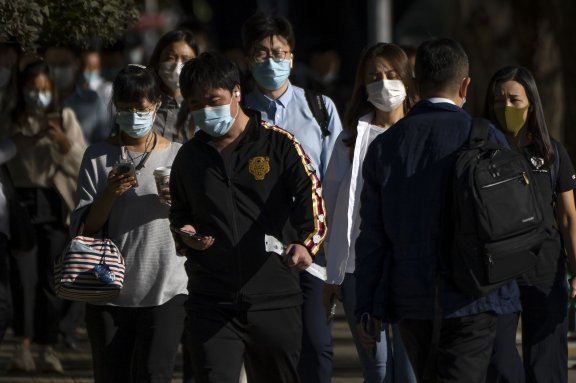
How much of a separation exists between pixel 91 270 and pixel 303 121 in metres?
1.64

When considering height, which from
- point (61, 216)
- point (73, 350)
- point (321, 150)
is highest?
point (321, 150)

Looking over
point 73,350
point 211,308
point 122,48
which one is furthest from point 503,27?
point 211,308

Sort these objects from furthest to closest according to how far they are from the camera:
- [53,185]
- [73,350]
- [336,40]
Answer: [336,40] < [73,350] < [53,185]

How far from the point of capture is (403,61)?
307 inches

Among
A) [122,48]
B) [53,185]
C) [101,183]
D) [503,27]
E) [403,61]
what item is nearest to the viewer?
[101,183]

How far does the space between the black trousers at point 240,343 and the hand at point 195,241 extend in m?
0.25

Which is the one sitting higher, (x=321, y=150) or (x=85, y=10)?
(x=85, y=10)

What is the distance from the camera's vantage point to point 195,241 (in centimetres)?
640

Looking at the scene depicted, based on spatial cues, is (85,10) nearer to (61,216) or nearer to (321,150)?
(321,150)

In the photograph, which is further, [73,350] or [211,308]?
[73,350]

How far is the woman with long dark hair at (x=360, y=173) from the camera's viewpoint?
7.64 metres

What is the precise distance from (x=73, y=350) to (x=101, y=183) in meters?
4.68

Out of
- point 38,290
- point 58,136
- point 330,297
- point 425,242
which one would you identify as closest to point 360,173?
point 330,297

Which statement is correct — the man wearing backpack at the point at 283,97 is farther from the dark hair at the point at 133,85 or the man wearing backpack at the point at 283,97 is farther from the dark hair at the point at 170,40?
the dark hair at the point at 133,85
